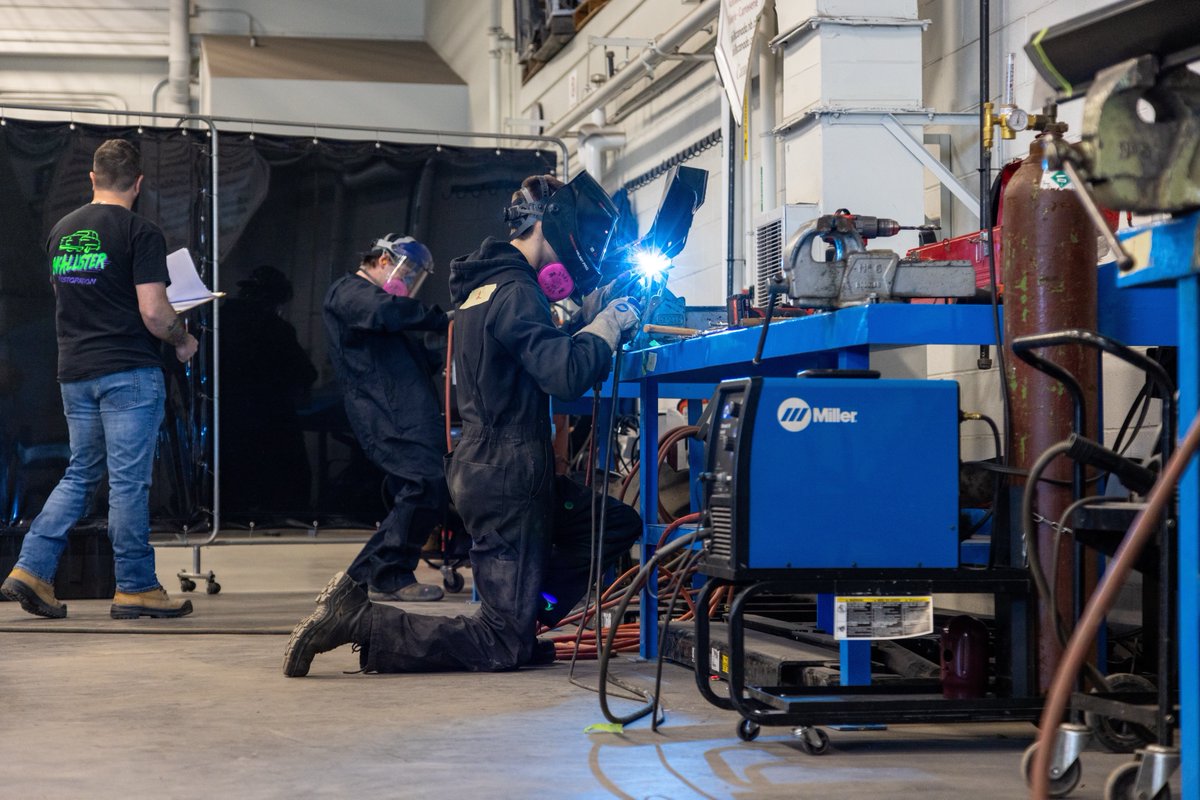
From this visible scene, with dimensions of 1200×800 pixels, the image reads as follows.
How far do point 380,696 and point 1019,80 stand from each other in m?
2.52

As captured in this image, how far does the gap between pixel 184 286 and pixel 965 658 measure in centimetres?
371

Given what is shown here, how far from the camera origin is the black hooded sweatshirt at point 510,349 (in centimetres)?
318

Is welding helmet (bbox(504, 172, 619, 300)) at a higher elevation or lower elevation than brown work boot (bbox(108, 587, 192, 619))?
higher

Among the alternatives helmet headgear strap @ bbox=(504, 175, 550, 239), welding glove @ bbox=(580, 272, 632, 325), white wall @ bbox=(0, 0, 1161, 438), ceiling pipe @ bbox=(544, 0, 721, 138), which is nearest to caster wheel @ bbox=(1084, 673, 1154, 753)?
white wall @ bbox=(0, 0, 1161, 438)

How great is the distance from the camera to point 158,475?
20.5 ft

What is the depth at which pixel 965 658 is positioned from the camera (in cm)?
254

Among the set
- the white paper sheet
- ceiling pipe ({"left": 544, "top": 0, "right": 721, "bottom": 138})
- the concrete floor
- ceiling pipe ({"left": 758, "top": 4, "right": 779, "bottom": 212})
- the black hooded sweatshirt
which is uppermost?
ceiling pipe ({"left": 544, "top": 0, "right": 721, "bottom": 138})

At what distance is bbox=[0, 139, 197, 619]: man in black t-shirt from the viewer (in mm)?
4715

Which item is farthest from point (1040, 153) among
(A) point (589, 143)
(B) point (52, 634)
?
(A) point (589, 143)

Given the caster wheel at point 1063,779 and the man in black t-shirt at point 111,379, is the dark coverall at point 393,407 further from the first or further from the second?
the caster wheel at point 1063,779

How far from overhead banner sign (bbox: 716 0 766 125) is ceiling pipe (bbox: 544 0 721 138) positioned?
50cm

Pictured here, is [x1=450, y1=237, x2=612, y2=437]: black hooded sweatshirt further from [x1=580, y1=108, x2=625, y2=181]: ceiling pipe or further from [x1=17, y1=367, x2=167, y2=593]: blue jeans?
[x1=580, y1=108, x2=625, y2=181]: ceiling pipe

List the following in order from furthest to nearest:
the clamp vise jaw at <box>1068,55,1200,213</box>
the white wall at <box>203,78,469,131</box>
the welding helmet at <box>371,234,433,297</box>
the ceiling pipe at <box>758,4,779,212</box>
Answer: the white wall at <box>203,78,469,131</box>
the welding helmet at <box>371,234,433,297</box>
the ceiling pipe at <box>758,4,779,212</box>
the clamp vise jaw at <box>1068,55,1200,213</box>

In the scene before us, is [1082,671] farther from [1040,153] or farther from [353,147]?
[353,147]
